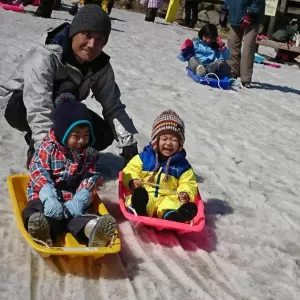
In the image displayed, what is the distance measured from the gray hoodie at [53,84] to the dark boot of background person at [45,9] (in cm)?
787

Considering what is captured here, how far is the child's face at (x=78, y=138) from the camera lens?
106 inches

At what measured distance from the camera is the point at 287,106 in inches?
279

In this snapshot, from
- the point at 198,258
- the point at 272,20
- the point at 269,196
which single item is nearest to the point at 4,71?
the point at 269,196

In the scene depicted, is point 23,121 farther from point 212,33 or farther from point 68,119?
point 212,33

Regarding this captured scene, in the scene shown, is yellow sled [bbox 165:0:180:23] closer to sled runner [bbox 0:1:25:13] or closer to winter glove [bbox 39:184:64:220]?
sled runner [bbox 0:1:25:13]

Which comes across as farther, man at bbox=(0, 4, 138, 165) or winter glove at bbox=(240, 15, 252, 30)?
winter glove at bbox=(240, 15, 252, 30)

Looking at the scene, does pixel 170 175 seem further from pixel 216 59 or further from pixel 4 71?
pixel 216 59

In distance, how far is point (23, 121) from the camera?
348 cm

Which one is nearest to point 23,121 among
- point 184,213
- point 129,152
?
point 129,152

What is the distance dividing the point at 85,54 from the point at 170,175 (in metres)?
0.85

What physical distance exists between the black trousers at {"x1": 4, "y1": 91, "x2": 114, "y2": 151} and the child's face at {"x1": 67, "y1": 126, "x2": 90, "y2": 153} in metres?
0.69

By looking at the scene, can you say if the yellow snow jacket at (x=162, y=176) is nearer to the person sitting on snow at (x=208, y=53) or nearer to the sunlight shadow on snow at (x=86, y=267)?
the sunlight shadow on snow at (x=86, y=267)

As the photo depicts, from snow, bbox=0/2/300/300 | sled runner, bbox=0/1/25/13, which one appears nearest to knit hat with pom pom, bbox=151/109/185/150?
snow, bbox=0/2/300/300

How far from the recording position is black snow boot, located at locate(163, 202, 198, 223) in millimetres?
2830
